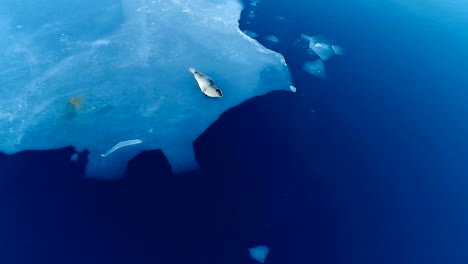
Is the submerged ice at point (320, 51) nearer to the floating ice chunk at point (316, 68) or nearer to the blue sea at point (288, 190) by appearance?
the floating ice chunk at point (316, 68)

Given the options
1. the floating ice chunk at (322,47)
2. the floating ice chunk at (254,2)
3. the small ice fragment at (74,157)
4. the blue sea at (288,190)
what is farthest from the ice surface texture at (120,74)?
the floating ice chunk at (322,47)

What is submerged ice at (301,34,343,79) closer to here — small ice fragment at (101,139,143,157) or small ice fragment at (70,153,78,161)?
small ice fragment at (101,139,143,157)

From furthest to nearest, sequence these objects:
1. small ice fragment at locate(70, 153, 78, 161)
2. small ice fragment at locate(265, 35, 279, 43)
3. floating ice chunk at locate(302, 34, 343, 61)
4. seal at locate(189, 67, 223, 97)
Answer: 1. small ice fragment at locate(265, 35, 279, 43)
2. floating ice chunk at locate(302, 34, 343, 61)
3. seal at locate(189, 67, 223, 97)
4. small ice fragment at locate(70, 153, 78, 161)

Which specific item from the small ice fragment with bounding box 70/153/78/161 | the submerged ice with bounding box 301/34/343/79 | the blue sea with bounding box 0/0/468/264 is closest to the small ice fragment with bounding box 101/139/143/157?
the blue sea with bounding box 0/0/468/264

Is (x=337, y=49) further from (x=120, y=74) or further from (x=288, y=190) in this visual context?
(x=120, y=74)

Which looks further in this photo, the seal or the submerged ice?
the submerged ice

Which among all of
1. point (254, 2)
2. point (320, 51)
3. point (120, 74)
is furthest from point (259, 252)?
point (254, 2)
